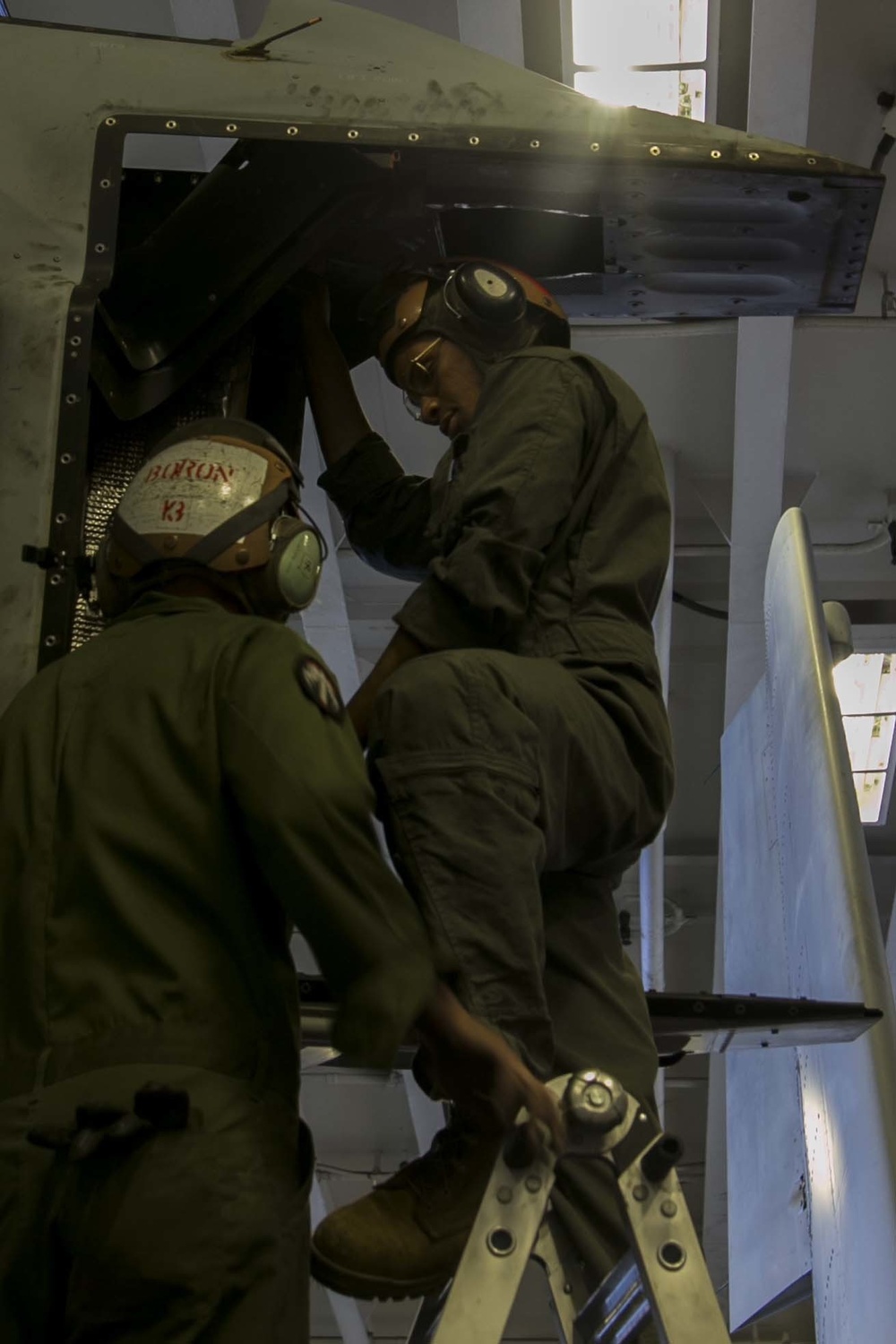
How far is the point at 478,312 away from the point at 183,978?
193 centimetres

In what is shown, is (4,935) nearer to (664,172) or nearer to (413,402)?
(413,402)

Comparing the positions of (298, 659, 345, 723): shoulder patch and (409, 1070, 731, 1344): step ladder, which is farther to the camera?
(298, 659, 345, 723): shoulder patch

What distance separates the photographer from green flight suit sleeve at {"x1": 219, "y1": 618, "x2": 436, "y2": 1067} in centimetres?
197

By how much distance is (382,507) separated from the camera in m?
3.72

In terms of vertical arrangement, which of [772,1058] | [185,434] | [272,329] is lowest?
[772,1058]

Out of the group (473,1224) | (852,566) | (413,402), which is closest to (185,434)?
(413,402)

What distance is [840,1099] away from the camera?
4836mm

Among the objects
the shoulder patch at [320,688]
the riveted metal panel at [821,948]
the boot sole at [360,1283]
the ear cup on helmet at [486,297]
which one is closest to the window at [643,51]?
the riveted metal panel at [821,948]

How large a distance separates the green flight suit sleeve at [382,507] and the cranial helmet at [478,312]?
28 centimetres

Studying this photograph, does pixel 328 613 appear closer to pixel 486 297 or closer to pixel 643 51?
pixel 643 51

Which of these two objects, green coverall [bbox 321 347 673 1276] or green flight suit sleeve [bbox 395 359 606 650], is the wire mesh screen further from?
green flight suit sleeve [bbox 395 359 606 650]

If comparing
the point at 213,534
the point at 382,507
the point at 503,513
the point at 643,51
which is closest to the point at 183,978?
the point at 213,534

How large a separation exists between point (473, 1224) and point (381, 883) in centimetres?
51

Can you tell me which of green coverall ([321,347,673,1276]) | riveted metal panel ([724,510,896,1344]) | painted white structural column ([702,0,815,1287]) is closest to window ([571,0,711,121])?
painted white structural column ([702,0,815,1287])
